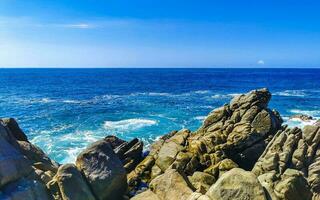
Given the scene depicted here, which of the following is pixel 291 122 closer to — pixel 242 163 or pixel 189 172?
pixel 242 163

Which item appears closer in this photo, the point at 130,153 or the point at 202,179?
the point at 202,179

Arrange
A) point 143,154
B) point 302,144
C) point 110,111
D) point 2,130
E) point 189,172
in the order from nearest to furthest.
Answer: point 2,130 < point 302,144 < point 189,172 < point 143,154 < point 110,111

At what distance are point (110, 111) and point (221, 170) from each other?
134ft

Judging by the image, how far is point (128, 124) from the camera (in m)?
50.9

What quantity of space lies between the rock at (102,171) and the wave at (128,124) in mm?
28149

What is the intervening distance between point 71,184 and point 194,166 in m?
10.4

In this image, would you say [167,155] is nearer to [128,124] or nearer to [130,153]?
[130,153]

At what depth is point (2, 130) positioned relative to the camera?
17.0m

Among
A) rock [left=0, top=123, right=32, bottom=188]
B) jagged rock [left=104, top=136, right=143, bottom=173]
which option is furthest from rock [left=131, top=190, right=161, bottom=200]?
jagged rock [left=104, top=136, right=143, bottom=173]

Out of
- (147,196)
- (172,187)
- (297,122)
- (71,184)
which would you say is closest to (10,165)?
(71,184)

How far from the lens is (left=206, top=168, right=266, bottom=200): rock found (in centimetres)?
1466

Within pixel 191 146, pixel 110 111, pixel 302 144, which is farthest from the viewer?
pixel 110 111

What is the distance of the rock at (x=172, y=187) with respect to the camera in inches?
704

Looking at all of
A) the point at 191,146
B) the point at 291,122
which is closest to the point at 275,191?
the point at 191,146
